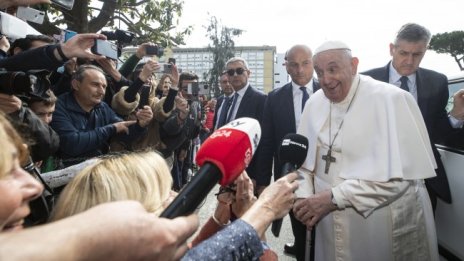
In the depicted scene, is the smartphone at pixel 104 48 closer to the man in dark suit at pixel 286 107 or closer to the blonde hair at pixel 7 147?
the man in dark suit at pixel 286 107

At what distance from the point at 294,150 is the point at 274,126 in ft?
5.89

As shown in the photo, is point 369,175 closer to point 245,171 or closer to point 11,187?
point 245,171

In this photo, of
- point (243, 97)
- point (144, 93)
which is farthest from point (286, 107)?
point (144, 93)

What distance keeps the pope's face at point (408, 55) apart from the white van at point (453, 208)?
0.63 metres

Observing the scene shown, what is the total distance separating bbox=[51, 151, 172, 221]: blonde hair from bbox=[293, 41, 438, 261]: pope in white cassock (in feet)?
4.33

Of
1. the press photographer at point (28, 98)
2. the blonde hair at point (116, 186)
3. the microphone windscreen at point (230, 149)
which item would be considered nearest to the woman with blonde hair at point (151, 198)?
A: the blonde hair at point (116, 186)

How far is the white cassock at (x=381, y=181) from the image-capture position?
7.56 feet

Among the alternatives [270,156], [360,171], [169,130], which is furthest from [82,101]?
[360,171]

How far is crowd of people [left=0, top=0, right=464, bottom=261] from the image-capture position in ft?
2.15

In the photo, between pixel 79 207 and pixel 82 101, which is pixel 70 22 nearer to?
pixel 82 101

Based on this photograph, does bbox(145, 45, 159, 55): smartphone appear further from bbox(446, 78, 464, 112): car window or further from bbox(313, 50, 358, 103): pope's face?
bbox(446, 78, 464, 112): car window

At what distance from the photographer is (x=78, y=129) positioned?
3166 mm

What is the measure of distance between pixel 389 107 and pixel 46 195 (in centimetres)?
204

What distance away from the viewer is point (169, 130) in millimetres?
4523
